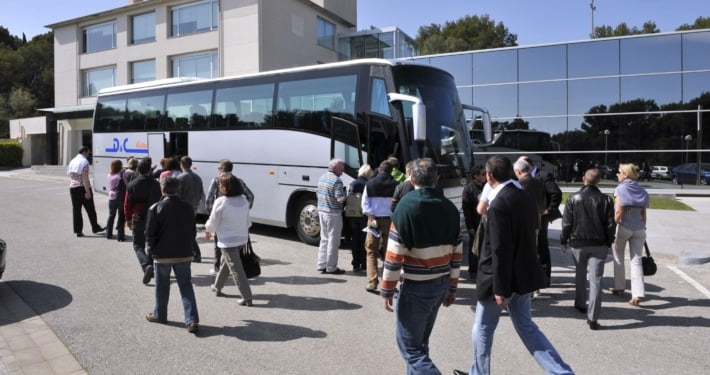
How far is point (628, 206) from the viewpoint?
6.30 metres

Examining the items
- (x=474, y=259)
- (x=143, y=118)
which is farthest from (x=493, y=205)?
(x=143, y=118)

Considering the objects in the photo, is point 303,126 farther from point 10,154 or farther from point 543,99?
point 10,154

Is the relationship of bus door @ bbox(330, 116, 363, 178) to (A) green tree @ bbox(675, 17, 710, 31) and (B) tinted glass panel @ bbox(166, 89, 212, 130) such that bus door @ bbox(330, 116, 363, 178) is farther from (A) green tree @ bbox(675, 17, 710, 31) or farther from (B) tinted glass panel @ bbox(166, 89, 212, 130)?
(A) green tree @ bbox(675, 17, 710, 31)

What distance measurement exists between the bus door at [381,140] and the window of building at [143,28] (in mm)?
29100

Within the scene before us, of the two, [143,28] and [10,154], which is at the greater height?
[143,28]

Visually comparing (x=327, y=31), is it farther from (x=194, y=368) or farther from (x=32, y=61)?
(x=32, y=61)

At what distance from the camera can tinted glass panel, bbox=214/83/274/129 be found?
35.5 ft

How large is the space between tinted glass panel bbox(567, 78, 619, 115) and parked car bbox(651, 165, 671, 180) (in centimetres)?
351

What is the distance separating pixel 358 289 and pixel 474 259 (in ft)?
6.14

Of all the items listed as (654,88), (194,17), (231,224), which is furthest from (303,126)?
(194,17)

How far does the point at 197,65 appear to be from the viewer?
31.7 metres

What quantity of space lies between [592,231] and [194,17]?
3128 cm

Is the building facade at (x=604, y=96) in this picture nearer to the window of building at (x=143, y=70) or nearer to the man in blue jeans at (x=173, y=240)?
the window of building at (x=143, y=70)

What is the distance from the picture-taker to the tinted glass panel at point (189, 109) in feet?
39.4
